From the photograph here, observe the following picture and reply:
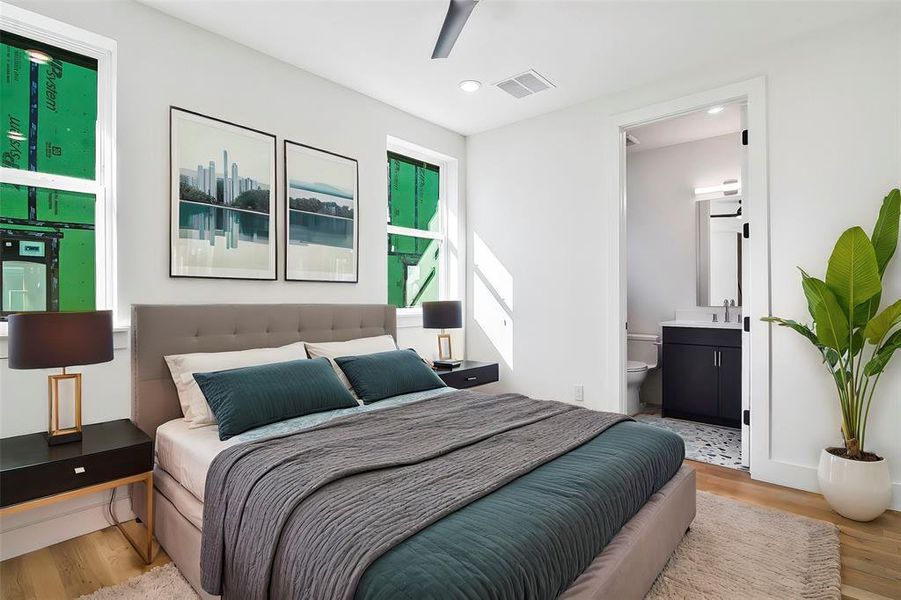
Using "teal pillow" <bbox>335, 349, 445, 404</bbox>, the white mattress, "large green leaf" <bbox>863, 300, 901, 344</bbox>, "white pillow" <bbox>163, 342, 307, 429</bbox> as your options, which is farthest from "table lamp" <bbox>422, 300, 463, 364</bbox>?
"large green leaf" <bbox>863, 300, 901, 344</bbox>

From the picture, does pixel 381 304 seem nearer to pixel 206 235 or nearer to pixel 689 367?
pixel 206 235

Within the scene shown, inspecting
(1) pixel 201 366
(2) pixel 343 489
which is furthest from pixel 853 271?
(1) pixel 201 366

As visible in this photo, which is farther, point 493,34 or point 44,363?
point 493,34

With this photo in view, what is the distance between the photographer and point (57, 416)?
2.09 meters

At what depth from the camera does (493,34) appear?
2912mm

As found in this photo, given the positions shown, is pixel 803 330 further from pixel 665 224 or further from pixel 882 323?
pixel 665 224

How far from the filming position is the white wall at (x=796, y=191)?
8.95ft

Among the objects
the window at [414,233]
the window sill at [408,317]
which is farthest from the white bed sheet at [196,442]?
the window at [414,233]

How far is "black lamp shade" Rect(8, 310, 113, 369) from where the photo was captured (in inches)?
76.2

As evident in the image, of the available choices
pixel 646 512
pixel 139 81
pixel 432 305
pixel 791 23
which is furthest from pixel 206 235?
pixel 791 23

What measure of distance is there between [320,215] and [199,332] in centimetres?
122

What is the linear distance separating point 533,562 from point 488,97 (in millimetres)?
3496

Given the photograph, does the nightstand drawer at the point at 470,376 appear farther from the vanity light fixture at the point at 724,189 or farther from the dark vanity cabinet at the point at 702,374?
the vanity light fixture at the point at 724,189

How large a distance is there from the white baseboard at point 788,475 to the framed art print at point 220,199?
3498 millimetres
